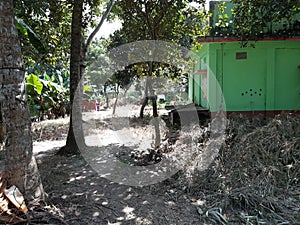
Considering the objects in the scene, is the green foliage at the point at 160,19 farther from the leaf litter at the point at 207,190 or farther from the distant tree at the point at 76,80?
the leaf litter at the point at 207,190

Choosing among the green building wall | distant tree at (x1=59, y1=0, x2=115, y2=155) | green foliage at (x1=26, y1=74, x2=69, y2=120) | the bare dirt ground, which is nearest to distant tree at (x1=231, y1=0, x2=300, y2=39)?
the green building wall

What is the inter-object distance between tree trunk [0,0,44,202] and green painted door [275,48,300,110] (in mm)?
7192

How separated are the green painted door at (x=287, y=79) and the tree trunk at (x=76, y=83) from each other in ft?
18.7

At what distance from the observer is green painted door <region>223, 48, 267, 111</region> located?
7660mm

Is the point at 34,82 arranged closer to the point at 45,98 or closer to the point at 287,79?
the point at 45,98

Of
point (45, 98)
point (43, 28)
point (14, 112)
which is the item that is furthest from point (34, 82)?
point (14, 112)

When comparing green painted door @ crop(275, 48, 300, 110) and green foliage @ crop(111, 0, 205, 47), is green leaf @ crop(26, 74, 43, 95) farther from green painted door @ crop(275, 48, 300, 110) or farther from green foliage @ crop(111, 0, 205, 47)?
green painted door @ crop(275, 48, 300, 110)

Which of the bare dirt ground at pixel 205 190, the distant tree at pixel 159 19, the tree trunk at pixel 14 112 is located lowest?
the bare dirt ground at pixel 205 190

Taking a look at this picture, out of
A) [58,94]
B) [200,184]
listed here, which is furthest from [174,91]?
[200,184]

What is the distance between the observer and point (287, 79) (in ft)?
25.2

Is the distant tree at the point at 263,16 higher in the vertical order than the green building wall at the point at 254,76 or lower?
higher

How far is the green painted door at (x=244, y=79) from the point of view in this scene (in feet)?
25.1

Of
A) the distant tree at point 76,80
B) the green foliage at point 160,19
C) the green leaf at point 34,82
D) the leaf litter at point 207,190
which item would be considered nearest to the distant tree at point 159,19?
the green foliage at point 160,19

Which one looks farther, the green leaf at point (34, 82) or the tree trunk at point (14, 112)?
the green leaf at point (34, 82)
